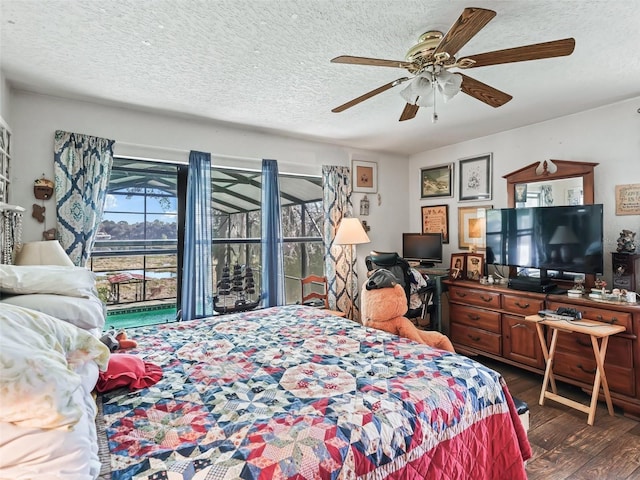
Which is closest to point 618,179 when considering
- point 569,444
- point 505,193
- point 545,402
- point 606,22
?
point 505,193

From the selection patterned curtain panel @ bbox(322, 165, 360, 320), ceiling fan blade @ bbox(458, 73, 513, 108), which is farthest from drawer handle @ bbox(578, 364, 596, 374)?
patterned curtain panel @ bbox(322, 165, 360, 320)

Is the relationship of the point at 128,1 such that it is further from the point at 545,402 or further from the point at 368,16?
the point at 545,402

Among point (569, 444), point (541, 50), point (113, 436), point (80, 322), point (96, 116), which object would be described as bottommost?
point (569, 444)

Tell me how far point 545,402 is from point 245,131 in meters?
3.75

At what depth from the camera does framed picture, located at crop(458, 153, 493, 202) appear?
404 cm

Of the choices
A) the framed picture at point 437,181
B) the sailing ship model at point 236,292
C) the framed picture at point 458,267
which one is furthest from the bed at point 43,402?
the framed picture at point 437,181

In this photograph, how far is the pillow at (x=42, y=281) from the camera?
1.31 meters

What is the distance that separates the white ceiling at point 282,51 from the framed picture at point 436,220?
5.16 feet

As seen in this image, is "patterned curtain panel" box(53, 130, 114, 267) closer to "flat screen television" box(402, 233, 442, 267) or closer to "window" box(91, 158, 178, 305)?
"window" box(91, 158, 178, 305)

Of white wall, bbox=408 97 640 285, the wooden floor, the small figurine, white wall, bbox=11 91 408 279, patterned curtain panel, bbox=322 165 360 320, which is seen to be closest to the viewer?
the wooden floor

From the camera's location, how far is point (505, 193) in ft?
12.6

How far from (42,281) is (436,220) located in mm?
4298

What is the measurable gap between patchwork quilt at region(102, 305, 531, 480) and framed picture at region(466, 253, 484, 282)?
2.35 m

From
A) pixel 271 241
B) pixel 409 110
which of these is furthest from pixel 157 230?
pixel 409 110
